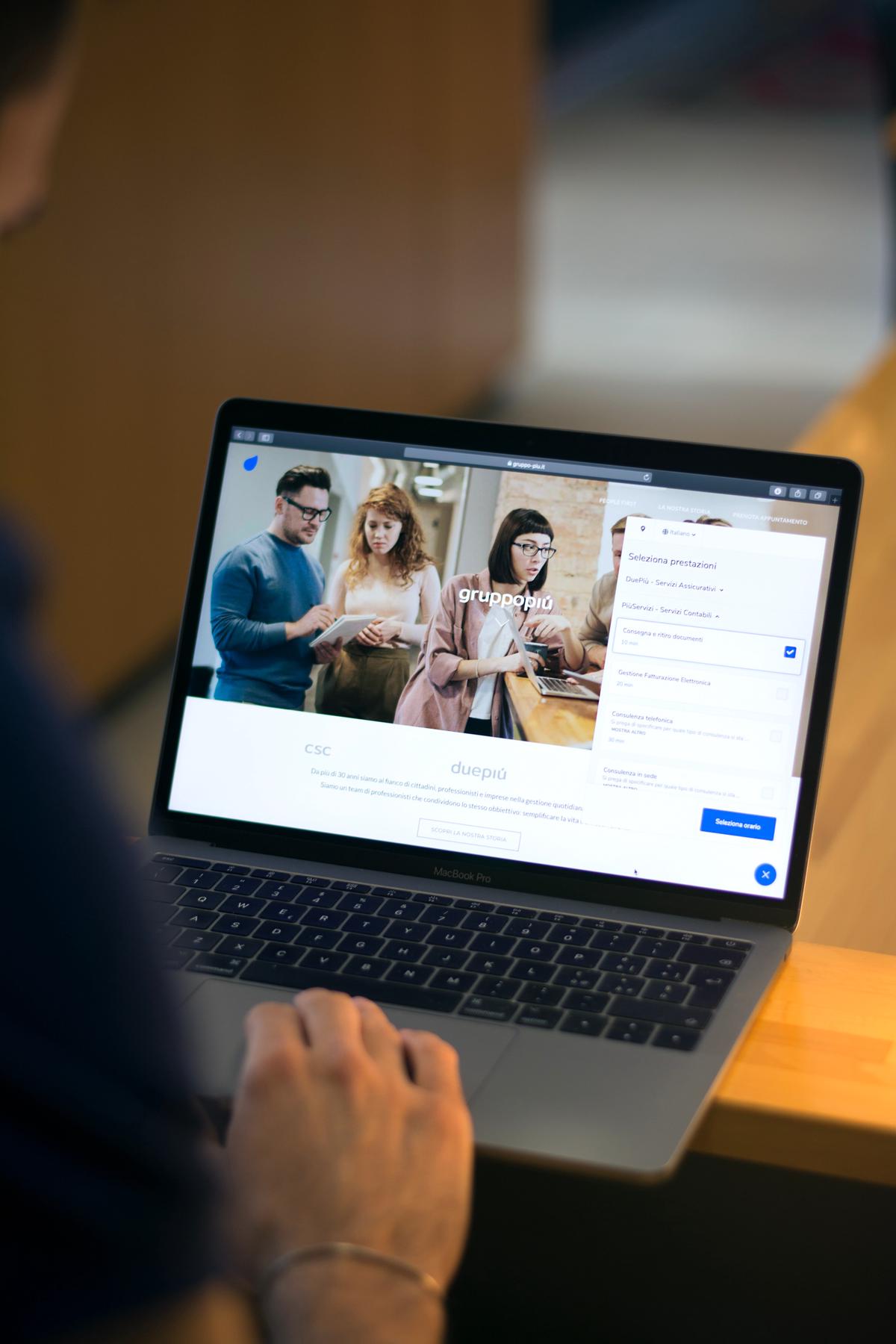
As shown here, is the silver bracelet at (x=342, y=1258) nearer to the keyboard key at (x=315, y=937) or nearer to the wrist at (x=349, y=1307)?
the wrist at (x=349, y=1307)

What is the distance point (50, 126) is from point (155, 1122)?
492 mm

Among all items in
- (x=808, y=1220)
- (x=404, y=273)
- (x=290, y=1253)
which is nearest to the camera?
(x=290, y=1253)

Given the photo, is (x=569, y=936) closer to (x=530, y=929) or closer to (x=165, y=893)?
(x=530, y=929)

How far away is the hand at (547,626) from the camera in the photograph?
823 millimetres

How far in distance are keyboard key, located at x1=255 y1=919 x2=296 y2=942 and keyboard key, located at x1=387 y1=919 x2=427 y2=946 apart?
45 mm

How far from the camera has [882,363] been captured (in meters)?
2.02

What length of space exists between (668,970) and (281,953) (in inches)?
8.1

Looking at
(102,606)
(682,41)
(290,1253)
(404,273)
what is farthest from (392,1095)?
(682,41)

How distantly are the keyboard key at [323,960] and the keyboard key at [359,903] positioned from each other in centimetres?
4

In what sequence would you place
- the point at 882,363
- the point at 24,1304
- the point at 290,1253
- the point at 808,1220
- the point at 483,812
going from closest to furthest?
the point at 24,1304 < the point at 290,1253 < the point at 483,812 < the point at 808,1220 < the point at 882,363

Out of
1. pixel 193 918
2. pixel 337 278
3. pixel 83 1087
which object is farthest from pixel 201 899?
pixel 337 278

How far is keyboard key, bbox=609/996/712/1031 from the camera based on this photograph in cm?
68

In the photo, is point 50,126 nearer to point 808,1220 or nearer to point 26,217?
point 26,217

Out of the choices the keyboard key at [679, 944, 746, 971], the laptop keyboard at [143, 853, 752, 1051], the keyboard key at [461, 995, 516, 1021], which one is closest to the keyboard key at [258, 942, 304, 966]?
the laptop keyboard at [143, 853, 752, 1051]
